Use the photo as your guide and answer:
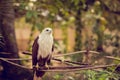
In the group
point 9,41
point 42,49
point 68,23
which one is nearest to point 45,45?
point 42,49

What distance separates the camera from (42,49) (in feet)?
20.3

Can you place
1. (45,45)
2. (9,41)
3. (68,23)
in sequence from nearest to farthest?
(45,45) → (9,41) → (68,23)

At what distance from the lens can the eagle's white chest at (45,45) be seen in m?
6.09

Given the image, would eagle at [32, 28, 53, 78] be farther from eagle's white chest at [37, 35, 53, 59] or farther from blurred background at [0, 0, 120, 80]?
blurred background at [0, 0, 120, 80]

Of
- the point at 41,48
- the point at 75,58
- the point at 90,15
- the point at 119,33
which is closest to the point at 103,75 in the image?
the point at 41,48

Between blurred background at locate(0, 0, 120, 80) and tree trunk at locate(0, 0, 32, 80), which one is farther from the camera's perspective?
tree trunk at locate(0, 0, 32, 80)

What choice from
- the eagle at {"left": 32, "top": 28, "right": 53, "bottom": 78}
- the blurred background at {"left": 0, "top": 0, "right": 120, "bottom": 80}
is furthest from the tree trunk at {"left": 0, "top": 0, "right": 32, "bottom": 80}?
the eagle at {"left": 32, "top": 28, "right": 53, "bottom": 78}

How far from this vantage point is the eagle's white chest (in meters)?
6.09

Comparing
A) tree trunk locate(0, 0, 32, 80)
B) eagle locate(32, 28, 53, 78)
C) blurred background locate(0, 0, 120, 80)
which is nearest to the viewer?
eagle locate(32, 28, 53, 78)

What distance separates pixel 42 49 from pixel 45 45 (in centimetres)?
8

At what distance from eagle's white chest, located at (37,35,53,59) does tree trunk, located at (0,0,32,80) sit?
118cm

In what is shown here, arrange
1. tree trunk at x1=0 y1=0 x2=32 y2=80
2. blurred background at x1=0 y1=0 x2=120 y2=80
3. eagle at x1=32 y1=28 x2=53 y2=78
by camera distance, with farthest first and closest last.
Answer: tree trunk at x1=0 y1=0 x2=32 y2=80
blurred background at x1=0 y1=0 x2=120 y2=80
eagle at x1=32 y1=28 x2=53 y2=78

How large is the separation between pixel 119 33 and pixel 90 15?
1.64 metres

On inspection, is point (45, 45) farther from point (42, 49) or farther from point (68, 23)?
point (68, 23)
